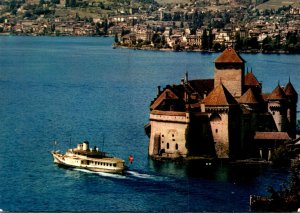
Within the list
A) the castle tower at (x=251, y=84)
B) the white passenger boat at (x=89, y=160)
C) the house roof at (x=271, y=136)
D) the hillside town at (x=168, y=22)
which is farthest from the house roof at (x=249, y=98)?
the hillside town at (x=168, y=22)

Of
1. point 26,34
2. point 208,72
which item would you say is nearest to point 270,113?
point 208,72

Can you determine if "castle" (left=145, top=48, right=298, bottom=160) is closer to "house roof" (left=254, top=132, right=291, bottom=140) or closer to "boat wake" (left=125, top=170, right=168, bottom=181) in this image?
"house roof" (left=254, top=132, right=291, bottom=140)

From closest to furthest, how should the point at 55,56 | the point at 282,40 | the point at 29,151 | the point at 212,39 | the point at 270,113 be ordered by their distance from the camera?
the point at 29,151 < the point at 270,113 < the point at 55,56 < the point at 212,39 < the point at 282,40

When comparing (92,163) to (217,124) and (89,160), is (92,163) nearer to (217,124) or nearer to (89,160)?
(89,160)

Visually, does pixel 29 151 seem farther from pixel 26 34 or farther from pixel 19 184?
pixel 26 34

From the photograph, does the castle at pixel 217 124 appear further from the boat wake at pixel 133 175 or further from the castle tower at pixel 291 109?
the boat wake at pixel 133 175

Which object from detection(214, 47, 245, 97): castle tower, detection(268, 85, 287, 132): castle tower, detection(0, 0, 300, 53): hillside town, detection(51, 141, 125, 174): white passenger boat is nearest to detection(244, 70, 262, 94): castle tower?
detection(214, 47, 245, 97): castle tower
